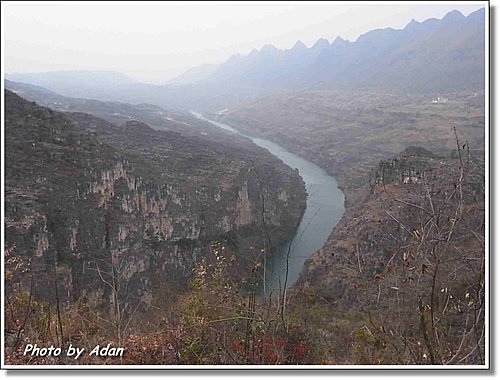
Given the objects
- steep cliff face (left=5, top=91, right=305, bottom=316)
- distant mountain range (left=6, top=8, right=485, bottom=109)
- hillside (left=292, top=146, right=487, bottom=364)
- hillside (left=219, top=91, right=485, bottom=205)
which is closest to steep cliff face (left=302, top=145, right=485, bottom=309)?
hillside (left=292, top=146, right=487, bottom=364)

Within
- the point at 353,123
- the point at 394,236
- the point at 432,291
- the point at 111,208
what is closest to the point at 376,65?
the point at 353,123

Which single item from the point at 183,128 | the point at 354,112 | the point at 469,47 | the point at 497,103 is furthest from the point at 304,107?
the point at 497,103

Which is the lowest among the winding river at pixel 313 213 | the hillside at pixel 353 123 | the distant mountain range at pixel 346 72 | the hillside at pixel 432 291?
the winding river at pixel 313 213

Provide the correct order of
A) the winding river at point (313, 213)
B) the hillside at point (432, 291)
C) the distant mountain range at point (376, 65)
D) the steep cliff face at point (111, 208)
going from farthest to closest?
the distant mountain range at point (376, 65) < the winding river at point (313, 213) < the steep cliff face at point (111, 208) < the hillside at point (432, 291)

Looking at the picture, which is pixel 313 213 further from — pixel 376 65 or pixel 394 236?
pixel 376 65

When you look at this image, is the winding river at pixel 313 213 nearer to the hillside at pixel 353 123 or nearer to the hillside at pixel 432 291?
the hillside at pixel 353 123

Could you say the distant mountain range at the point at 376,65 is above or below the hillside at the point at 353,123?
above

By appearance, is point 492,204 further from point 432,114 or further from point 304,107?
point 304,107

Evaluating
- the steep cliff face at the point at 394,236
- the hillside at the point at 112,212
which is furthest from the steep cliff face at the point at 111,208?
the steep cliff face at the point at 394,236

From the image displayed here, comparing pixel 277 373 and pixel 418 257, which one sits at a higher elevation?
pixel 418 257
